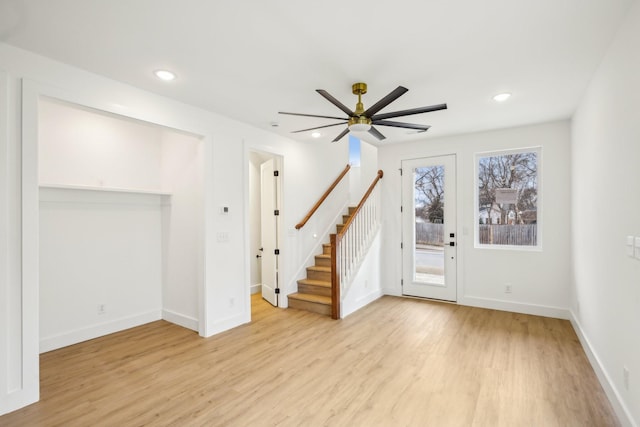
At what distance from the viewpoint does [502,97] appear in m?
3.36

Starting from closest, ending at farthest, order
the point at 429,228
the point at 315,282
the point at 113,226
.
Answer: the point at 113,226, the point at 315,282, the point at 429,228

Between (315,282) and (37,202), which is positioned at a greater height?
(37,202)

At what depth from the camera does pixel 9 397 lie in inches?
89.0

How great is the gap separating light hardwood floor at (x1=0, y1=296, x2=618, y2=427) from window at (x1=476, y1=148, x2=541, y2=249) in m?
1.21

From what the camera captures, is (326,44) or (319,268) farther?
(319,268)

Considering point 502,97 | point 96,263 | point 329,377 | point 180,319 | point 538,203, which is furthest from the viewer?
point 538,203

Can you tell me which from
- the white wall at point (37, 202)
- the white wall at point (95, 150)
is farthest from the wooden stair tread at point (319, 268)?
the white wall at point (95, 150)

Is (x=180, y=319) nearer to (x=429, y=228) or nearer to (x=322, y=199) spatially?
(x=322, y=199)

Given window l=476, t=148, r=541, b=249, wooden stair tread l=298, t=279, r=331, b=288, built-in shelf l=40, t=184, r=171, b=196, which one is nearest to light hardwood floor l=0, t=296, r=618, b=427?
wooden stair tread l=298, t=279, r=331, b=288

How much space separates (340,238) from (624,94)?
10.1ft

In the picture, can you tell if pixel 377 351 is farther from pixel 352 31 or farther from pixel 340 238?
pixel 352 31

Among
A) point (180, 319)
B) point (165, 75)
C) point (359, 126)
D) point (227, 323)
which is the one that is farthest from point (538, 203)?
point (180, 319)

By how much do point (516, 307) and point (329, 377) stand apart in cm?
329

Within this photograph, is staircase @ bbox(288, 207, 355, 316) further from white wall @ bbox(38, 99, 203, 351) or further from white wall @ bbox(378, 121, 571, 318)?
white wall @ bbox(38, 99, 203, 351)
